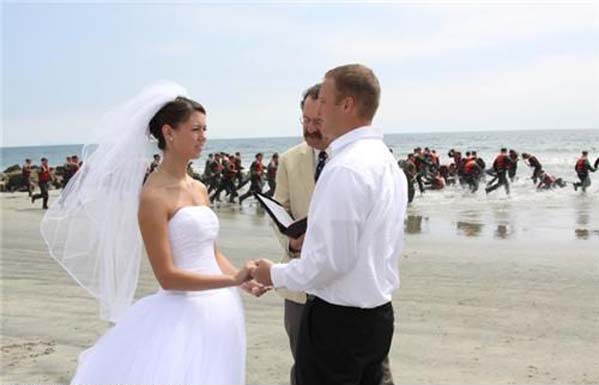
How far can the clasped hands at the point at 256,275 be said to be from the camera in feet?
9.87

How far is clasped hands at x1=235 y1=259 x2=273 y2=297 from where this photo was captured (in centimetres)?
301

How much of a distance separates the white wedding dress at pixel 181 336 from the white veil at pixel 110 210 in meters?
0.43

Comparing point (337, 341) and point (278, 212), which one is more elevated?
point (278, 212)

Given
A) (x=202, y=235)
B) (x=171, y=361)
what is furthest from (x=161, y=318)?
(x=202, y=235)

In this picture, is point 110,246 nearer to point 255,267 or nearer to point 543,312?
point 255,267

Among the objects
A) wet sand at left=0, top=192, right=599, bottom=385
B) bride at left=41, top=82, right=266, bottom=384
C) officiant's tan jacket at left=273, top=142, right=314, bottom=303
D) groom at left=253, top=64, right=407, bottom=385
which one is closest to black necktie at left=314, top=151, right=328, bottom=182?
officiant's tan jacket at left=273, top=142, right=314, bottom=303

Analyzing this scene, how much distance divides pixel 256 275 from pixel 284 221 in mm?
572

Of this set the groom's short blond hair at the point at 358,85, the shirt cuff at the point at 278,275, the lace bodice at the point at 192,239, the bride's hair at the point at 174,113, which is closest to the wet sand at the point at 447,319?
the lace bodice at the point at 192,239

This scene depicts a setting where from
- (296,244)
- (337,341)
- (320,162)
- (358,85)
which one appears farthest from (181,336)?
(358,85)

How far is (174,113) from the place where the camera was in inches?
142

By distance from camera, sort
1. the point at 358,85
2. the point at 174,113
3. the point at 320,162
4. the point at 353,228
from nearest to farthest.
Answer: the point at 353,228 < the point at 358,85 < the point at 174,113 < the point at 320,162

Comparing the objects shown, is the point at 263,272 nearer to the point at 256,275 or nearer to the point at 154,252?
the point at 256,275

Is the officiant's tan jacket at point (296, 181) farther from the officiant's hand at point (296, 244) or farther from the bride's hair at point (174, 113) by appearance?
the bride's hair at point (174, 113)

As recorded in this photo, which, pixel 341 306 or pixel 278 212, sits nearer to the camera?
pixel 341 306
